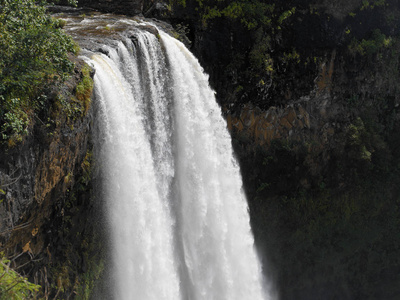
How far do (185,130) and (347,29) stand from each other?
10.1 meters

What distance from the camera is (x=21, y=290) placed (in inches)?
225

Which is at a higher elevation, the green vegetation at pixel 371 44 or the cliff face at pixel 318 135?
the green vegetation at pixel 371 44

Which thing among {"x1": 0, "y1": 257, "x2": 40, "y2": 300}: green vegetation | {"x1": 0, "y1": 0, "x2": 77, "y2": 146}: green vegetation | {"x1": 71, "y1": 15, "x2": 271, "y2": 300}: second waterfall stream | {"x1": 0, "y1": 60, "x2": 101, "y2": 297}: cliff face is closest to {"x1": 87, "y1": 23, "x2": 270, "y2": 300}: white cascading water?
{"x1": 71, "y1": 15, "x2": 271, "y2": 300}: second waterfall stream

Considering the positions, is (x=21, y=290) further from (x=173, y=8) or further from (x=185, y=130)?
(x=173, y=8)

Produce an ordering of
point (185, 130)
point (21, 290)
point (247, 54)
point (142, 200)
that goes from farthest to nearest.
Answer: point (247, 54)
point (185, 130)
point (142, 200)
point (21, 290)

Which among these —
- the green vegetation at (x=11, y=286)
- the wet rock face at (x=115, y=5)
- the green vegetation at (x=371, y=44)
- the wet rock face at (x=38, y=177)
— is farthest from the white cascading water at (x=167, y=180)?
Result: the green vegetation at (x=371, y=44)

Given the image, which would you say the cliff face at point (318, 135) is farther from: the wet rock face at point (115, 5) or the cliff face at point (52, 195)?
the cliff face at point (52, 195)

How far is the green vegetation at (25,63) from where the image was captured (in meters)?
6.46

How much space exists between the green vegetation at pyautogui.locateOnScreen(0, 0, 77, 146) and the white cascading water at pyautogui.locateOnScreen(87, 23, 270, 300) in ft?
4.51

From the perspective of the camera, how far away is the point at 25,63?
6789 millimetres

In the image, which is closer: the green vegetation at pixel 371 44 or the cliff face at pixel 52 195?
the cliff face at pixel 52 195

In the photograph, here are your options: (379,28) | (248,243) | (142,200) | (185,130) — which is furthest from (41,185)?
(379,28)

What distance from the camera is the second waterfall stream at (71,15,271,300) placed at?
8.93m

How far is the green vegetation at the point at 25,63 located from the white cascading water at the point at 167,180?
1.37 meters
